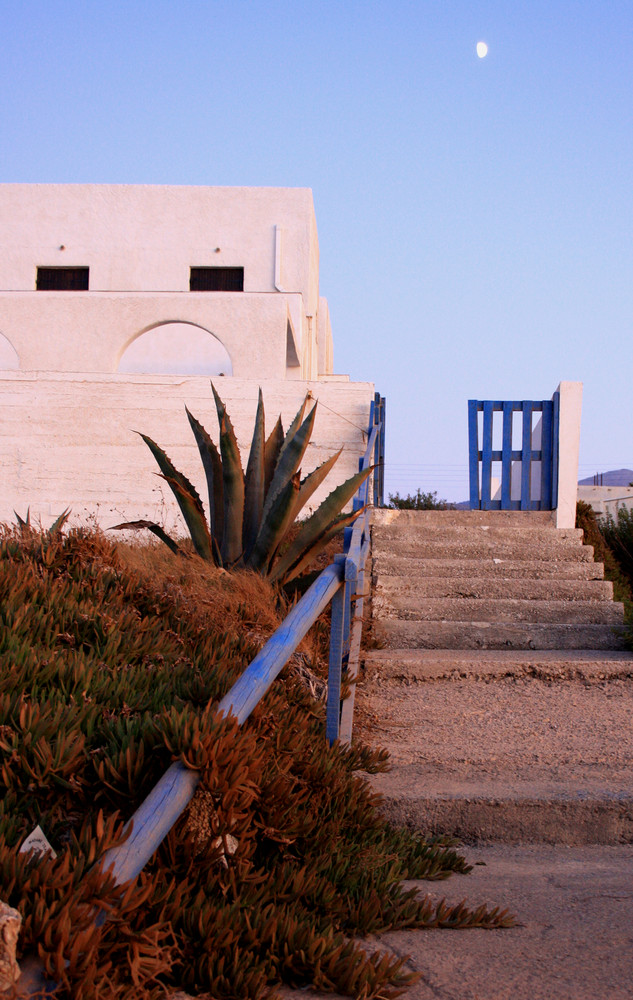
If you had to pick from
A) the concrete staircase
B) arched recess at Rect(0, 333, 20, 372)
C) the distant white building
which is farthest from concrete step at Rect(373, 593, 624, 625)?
arched recess at Rect(0, 333, 20, 372)

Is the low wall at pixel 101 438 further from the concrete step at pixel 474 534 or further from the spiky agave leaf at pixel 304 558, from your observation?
the spiky agave leaf at pixel 304 558

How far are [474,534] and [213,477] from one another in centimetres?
248

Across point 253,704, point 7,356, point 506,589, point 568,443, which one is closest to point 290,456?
point 506,589

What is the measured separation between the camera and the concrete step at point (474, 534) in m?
6.75

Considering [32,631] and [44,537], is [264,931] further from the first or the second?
[44,537]

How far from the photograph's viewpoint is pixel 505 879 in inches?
95.3

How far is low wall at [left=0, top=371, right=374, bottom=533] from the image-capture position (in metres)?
9.13

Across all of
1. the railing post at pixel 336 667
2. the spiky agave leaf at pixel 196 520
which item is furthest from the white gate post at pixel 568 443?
the railing post at pixel 336 667

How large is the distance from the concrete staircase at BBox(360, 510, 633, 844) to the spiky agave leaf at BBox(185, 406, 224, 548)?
1.15 m

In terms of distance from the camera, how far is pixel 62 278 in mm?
16656

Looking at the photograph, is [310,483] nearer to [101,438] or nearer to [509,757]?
[509,757]

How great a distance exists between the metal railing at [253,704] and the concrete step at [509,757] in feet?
1.12

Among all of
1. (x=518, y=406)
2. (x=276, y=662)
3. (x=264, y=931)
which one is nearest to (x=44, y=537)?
(x=276, y=662)

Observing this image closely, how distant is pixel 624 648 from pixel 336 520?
6.41ft
